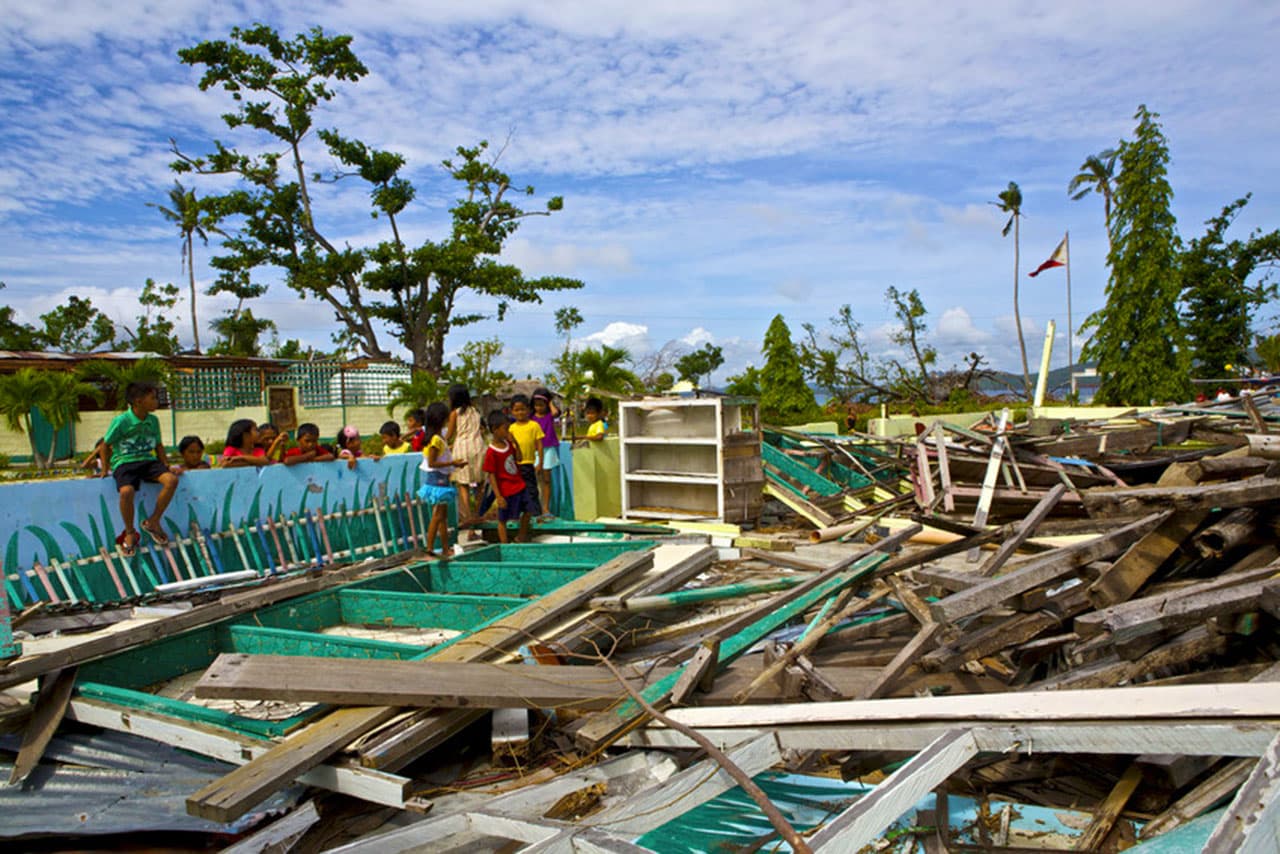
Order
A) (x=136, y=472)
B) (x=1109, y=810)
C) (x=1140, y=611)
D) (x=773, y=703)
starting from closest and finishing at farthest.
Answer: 1. (x=1109, y=810)
2. (x=1140, y=611)
3. (x=773, y=703)
4. (x=136, y=472)

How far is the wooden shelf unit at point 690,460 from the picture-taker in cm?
1049

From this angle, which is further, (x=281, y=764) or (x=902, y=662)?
(x=902, y=662)

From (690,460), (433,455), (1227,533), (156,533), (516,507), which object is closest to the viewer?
(1227,533)

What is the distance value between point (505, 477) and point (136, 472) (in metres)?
3.14

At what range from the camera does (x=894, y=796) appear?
8.07 feet

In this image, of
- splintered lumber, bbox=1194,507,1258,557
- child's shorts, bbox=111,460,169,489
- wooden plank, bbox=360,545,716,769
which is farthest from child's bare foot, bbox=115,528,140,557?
splintered lumber, bbox=1194,507,1258,557

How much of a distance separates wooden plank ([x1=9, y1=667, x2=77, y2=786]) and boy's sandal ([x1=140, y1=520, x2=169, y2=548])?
2.72 meters

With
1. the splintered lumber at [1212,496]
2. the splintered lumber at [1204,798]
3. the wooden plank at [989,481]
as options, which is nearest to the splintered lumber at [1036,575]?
the splintered lumber at [1212,496]

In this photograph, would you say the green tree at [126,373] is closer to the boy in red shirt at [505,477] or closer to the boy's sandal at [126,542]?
the boy's sandal at [126,542]

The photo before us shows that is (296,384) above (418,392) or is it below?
above

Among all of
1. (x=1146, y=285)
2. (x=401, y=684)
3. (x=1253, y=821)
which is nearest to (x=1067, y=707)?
(x=1253, y=821)

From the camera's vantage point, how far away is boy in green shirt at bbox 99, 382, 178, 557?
6.88 meters

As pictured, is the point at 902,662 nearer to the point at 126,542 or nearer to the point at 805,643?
the point at 805,643

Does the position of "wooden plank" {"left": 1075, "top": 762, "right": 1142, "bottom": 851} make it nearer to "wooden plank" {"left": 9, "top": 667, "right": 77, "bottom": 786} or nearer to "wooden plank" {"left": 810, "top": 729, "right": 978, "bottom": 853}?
"wooden plank" {"left": 810, "top": 729, "right": 978, "bottom": 853}
